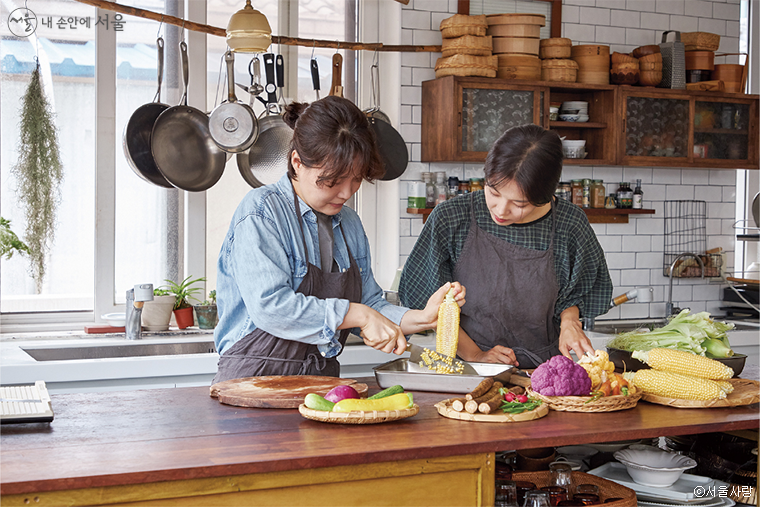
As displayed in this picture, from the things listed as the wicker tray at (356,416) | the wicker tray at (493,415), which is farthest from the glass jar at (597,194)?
the wicker tray at (356,416)

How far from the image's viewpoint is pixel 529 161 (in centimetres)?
273

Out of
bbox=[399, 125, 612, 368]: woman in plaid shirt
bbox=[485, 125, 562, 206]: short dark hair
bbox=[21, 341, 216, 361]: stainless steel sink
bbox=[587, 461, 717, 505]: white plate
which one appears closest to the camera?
bbox=[587, 461, 717, 505]: white plate

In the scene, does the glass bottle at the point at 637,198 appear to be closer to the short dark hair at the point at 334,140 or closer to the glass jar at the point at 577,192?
the glass jar at the point at 577,192

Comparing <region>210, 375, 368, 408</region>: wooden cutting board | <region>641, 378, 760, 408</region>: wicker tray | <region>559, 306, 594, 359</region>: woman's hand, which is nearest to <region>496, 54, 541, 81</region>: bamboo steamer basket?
<region>559, 306, 594, 359</region>: woman's hand

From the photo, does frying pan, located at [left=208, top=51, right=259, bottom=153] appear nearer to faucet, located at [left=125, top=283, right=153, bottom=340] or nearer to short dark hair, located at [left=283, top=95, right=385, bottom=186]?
faucet, located at [left=125, top=283, right=153, bottom=340]

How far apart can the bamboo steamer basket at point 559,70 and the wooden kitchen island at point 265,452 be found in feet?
9.92

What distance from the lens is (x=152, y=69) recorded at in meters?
4.59

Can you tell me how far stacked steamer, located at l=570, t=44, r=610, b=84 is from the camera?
196 inches

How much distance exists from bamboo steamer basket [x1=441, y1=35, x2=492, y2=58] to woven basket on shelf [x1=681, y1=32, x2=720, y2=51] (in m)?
1.53

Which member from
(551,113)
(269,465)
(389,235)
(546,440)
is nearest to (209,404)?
(269,465)

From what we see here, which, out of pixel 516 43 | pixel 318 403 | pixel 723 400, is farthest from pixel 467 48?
pixel 318 403

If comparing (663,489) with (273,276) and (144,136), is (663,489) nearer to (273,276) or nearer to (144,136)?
(273,276)

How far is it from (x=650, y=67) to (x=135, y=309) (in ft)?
11.6

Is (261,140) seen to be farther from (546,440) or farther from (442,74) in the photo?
(546,440)
